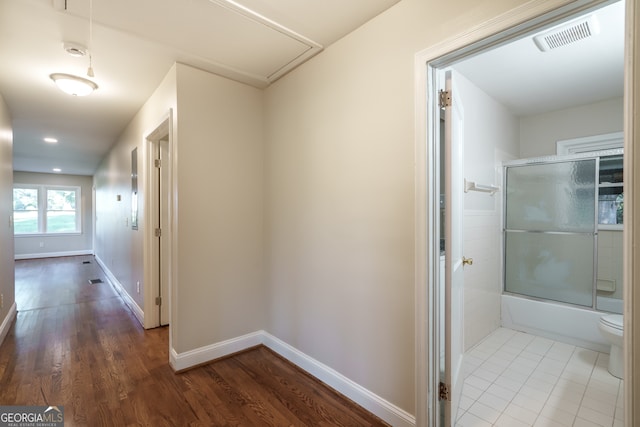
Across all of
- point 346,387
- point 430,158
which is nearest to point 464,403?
point 346,387

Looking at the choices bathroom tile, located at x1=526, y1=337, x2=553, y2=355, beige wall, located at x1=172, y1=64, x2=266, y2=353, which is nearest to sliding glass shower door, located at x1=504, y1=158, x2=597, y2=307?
bathroom tile, located at x1=526, y1=337, x2=553, y2=355

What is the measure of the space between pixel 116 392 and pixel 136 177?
2.30m

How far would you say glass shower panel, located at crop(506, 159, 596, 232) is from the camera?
301cm

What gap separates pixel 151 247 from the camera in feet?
10.00

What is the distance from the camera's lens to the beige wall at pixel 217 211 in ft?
7.57

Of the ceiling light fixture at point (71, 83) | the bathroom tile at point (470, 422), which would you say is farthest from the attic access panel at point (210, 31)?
the bathroom tile at point (470, 422)

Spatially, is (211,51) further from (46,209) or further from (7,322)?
(46,209)

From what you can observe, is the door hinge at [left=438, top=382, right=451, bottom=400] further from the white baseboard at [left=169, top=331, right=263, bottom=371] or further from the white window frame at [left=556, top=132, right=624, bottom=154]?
the white window frame at [left=556, top=132, right=624, bottom=154]

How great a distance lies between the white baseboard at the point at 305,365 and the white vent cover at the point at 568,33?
2.61 m

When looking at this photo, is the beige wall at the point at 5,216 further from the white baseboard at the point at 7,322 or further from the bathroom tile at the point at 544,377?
the bathroom tile at the point at 544,377

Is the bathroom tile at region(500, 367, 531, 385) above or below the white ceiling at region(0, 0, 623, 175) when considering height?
below

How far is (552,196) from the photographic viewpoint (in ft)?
10.6

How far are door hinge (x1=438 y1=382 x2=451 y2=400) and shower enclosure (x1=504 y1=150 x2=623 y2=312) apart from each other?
2.36 meters

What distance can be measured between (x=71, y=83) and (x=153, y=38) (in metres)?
1.00
